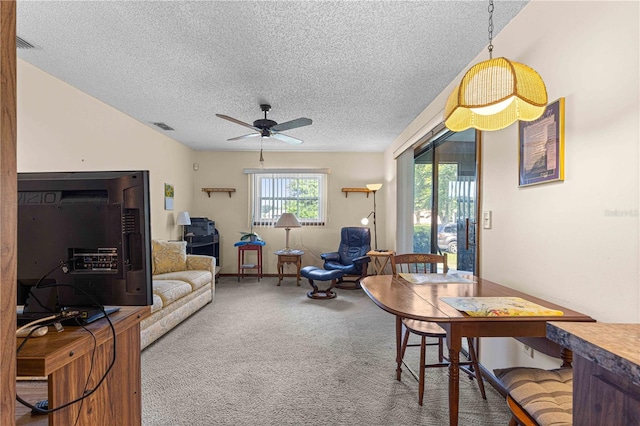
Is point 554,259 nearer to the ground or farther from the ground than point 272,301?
farther from the ground

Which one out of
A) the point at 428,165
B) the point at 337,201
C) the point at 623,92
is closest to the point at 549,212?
the point at 623,92

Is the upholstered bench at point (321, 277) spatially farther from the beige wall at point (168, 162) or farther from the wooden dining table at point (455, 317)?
the wooden dining table at point (455, 317)

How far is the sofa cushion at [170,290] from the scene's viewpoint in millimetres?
2973

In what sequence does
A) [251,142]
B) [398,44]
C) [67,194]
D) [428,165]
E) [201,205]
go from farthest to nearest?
[201,205] < [251,142] < [428,165] < [398,44] < [67,194]

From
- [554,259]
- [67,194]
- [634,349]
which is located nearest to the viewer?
[634,349]

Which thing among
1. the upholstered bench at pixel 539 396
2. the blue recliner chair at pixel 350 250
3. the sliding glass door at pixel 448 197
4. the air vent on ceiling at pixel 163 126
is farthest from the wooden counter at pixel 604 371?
the air vent on ceiling at pixel 163 126

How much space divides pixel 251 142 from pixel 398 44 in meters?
3.39

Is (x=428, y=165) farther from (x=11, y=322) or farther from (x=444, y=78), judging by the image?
(x=11, y=322)

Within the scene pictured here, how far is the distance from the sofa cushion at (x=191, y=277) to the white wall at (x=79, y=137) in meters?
1.03

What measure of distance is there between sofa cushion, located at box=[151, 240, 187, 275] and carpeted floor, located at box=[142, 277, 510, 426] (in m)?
0.79

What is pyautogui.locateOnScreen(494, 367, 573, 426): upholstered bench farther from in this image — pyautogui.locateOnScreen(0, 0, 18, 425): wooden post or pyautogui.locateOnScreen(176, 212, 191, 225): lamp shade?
pyautogui.locateOnScreen(176, 212, 191, 225): lamp shade

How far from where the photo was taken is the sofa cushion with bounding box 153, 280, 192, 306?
2973 millimetres

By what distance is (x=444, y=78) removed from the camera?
2.77m

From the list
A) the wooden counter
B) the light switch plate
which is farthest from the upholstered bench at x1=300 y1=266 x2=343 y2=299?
the wooden counter
